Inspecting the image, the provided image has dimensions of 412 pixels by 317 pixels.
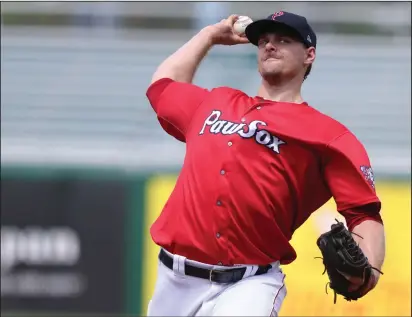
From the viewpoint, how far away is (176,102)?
12.5ft

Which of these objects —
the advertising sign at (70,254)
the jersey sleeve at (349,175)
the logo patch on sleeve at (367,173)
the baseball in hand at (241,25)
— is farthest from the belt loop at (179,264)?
the advertising sign at (70,254)

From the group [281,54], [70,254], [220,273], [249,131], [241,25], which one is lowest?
[70,254]

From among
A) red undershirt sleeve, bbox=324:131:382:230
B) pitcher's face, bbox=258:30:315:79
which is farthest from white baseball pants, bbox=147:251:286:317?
pitcher's face, bbox=258:30:315:79

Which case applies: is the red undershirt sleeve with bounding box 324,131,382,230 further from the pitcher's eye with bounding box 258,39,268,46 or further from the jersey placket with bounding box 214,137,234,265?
the pitcher's eye with bounding box 258,39,268,46

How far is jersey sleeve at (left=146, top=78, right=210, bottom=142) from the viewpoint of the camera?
148 inches

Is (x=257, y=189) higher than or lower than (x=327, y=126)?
lower

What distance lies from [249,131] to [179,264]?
579 mm

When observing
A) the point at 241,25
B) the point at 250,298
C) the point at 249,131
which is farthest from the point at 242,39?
the point at 250,298

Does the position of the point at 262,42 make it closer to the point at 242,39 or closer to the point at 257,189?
the point at 242,39

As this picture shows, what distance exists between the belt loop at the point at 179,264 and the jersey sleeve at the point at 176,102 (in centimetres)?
56

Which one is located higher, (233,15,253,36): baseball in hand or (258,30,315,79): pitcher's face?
(233,15,253,36): baseball in hand

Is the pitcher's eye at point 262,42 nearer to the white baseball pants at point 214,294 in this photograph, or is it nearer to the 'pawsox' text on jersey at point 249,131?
the 'pawsox' text on jersey at point 249,131

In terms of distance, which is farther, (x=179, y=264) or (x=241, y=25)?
(x=241, y=25)

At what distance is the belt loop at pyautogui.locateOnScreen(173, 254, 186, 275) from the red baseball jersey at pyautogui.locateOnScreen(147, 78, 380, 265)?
0.02 meters
